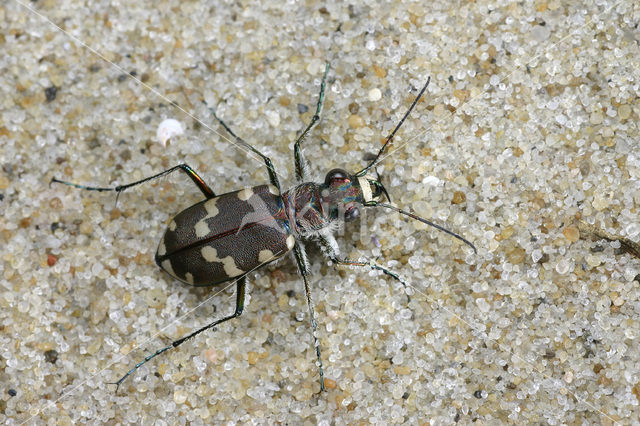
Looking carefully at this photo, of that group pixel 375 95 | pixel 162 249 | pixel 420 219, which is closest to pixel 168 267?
pixel 162 249

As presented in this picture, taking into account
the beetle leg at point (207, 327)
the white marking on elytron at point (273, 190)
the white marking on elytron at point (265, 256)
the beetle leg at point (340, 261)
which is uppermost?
the white marking on elytron at point (273, 190)

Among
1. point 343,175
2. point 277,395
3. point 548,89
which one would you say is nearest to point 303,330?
point 277,395

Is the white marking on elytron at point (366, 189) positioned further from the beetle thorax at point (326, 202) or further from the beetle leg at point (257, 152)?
the beetle leg at point (257, 152)

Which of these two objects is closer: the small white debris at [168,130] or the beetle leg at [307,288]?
the beetle leg at [307,288]

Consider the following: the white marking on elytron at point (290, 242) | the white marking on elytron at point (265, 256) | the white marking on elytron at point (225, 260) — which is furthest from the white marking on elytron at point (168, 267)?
the white marking on elytron at point (290, 242)

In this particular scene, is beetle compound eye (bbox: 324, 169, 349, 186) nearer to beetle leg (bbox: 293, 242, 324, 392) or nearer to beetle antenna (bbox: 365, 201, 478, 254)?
beetle antenna (bbox: 365, 201, 478, 254)

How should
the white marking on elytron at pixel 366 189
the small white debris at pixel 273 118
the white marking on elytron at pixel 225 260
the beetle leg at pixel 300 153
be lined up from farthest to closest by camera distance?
the small white debris at pixel 273 118 < the beetle leg at pixel 300 153 < the white marking on elytron at pixel 366 189 < the white marking on elytron at pixel 225 260

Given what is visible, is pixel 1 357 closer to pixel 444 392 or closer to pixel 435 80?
pixel 444 392

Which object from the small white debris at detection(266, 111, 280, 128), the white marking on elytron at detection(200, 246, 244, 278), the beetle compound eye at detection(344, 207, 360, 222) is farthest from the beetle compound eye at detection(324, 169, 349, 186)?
the white marking on elytron at detection(200, 246, 244, 278)

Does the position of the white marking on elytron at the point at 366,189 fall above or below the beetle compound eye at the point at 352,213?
above
